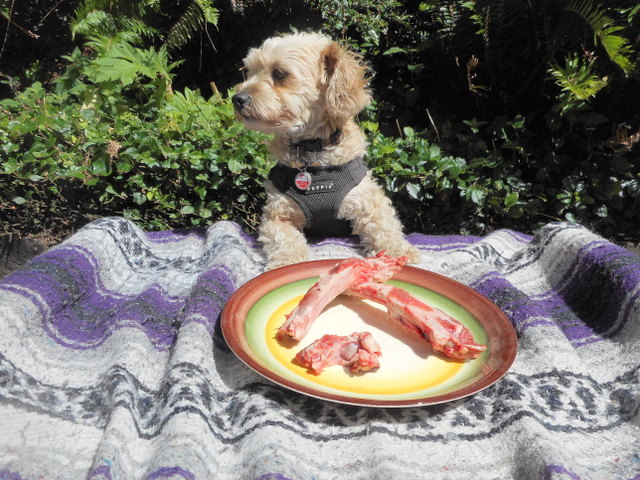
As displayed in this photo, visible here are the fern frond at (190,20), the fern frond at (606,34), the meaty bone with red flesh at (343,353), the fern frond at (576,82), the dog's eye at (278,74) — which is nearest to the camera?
the meaty bone with red flesh at (343,353)

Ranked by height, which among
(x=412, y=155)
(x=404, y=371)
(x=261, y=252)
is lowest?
(x=261, y=252)

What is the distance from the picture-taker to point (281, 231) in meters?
3.26

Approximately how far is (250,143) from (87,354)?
2094 millimetres

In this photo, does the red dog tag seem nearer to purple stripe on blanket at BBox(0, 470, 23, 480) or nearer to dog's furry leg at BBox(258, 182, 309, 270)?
dog's furry leg at BBox(258, 182, 309, 270)

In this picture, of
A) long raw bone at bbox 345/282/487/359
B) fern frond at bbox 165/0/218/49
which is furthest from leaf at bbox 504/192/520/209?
fern frond at bbox 165/0/218/49

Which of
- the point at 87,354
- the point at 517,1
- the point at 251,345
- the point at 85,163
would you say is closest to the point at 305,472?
the point at 251,345

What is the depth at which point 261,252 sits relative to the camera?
3.40 m

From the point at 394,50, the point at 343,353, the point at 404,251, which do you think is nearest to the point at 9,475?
the point at 343,353

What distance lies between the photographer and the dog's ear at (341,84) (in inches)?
118

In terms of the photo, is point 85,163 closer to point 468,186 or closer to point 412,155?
point 412,155

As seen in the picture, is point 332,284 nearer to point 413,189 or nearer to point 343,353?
point 343,353

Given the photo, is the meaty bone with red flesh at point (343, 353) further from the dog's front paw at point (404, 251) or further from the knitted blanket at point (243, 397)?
the dog's front paw at point (404, 251)

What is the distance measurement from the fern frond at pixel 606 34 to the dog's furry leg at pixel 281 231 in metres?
2.26

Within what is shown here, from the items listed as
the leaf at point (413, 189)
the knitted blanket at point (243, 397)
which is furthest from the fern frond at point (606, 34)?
the leaf at point (413, 189)
